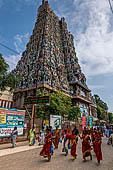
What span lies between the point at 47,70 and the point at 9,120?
2332 cm

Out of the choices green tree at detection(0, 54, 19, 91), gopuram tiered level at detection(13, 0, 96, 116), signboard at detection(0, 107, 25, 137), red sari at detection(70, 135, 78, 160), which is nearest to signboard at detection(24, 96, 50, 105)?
signboard at detection(0, 107, 25, 137)

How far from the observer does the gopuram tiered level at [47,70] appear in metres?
32.6

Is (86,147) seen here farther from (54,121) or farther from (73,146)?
(54,121)

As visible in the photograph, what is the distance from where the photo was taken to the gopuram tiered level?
107 feet

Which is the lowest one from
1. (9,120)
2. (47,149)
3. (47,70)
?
(47,149)

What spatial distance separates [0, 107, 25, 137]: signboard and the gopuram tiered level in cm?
1586

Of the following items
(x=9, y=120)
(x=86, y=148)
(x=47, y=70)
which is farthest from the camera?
(x=47, y=70)

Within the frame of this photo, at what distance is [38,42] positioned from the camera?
41.9 m

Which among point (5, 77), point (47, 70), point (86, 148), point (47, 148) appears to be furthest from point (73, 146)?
point (47, 70)

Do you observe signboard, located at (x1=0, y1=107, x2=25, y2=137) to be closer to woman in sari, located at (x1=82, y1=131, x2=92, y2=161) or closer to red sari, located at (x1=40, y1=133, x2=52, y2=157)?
red sari, located at (x1=40, y1=133, x2=52, y2=157)

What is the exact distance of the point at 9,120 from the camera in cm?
1089

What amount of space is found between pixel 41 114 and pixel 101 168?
14447mm

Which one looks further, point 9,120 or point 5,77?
point 5,77

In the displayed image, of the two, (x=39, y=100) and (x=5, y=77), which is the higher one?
(x=5, y=77)
